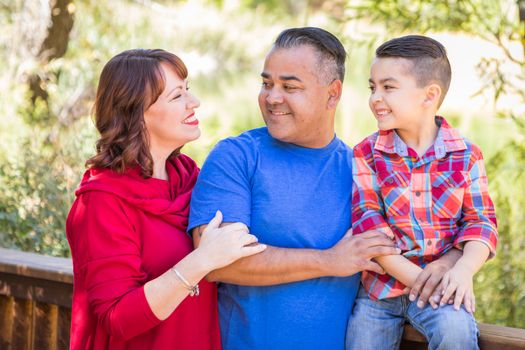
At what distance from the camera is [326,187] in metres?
2.57

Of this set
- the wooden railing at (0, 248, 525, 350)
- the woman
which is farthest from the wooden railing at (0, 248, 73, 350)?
the woman

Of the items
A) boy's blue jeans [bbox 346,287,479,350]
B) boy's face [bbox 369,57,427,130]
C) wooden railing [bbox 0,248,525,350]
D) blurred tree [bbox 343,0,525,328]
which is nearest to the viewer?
boy's blue jeans [bbox 346,287,479,350]

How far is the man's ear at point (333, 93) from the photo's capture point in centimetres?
275

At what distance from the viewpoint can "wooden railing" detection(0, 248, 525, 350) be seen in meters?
2.96

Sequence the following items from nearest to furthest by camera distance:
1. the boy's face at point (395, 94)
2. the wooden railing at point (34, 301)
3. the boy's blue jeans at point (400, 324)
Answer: the boy's blue jeans at point (400, 324)
the boy's face at point (395, 94)
the wooden railing at point (34, 301)

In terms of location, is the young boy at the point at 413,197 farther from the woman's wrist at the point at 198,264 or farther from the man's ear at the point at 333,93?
the woman's wrist at the point at 198,264

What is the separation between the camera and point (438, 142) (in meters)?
2.45

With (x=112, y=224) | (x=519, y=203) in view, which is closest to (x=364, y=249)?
(x=112, y=224)

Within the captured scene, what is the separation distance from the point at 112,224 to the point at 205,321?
416 mm

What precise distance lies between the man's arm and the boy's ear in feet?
1.43

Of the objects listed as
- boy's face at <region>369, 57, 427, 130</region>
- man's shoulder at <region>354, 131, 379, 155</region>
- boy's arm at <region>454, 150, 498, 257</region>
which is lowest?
boy's arm at <region>454, 150, 498, 257</region>

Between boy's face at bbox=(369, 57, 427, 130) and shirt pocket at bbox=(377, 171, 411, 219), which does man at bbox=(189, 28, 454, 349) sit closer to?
shirt pocket at bbox=(377, 171, 411, 219)

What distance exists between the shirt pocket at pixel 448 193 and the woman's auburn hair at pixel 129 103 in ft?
2.73

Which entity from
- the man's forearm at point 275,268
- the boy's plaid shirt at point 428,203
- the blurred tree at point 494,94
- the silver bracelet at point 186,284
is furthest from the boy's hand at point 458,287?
the blurred tree at point 494,94
